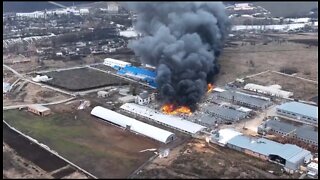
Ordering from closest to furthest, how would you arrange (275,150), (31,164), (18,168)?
1. (18,168)
2. (31,164)
3. (275,150)

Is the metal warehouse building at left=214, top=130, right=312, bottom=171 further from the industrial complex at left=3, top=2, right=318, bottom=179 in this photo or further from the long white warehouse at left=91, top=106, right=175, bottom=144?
the long white warehouse at left=91, top=106, right=175, bottom=144

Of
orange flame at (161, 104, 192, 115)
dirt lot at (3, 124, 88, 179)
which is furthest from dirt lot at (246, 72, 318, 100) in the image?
dirt lot at (3, 124, 88, 179)

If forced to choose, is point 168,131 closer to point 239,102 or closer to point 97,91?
point 239,102

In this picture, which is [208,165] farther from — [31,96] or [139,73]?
[139,73]

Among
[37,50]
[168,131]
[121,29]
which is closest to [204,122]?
[168,131]

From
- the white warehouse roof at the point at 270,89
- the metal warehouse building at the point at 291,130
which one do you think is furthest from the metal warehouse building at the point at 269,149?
the white warehouse roof at the point at 270,89

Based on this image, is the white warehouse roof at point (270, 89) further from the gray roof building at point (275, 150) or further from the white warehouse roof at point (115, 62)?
the white warehouse roof at point (115, 62)

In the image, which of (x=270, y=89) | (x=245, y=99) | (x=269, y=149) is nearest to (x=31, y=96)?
(x=245, y=99)
